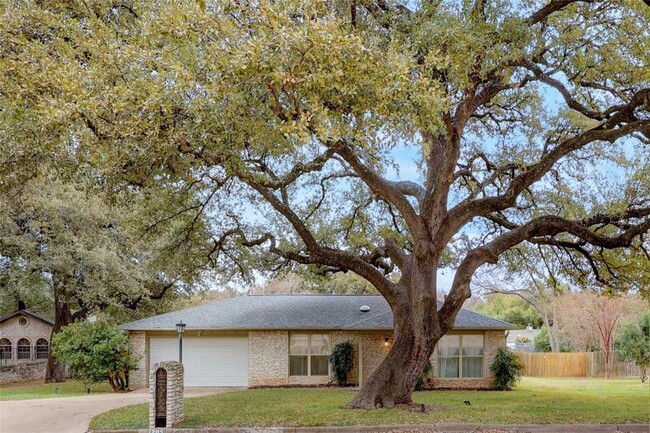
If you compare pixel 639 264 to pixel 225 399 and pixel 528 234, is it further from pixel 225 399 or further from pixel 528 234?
pixel 225 399

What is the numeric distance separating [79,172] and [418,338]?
25.2 feet

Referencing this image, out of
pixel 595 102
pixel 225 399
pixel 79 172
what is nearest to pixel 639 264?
pixel 595 102

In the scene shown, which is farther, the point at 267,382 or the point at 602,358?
the point at 602,358

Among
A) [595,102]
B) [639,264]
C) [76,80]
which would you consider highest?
[595,102]

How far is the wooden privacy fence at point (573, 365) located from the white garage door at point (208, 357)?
49.5 ft

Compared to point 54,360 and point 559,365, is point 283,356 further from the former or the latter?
point 559,365

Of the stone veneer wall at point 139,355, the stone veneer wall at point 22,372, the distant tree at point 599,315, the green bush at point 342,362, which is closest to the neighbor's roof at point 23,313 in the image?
the stone veneer wall at point 22,372

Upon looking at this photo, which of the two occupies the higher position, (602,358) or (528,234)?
(528,234)

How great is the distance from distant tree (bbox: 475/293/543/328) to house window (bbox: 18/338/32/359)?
1298 inches

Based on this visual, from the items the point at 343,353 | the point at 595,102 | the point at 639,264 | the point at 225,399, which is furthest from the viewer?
the point at 343,353

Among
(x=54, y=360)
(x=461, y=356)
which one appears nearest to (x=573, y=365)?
(x=461, y=356)

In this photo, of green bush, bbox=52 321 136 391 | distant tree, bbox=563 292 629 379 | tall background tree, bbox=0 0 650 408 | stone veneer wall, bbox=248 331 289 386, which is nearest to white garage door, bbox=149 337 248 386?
stone veneer wall, bbox=248 331 289 386

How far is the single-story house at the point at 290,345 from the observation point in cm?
1855

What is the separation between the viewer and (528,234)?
40.6 feet
